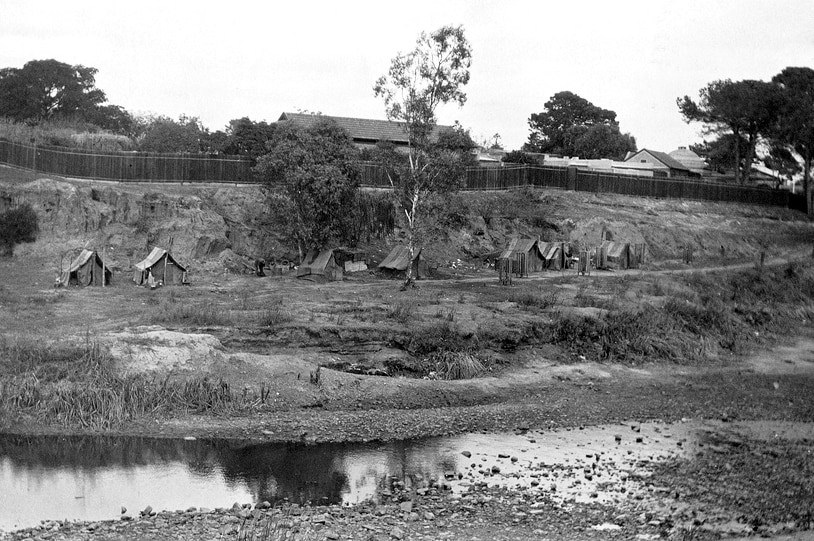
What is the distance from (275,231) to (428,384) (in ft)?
63.0

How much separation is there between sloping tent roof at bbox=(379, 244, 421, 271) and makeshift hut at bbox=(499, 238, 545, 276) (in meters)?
4.87

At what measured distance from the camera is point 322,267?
43.3m

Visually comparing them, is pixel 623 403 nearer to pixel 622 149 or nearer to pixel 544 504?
pixel 544 504

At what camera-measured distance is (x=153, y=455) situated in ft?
75.6

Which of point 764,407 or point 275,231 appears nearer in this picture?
point 764,407

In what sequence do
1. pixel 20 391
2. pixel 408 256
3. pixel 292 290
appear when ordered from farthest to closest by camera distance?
pixel 408 256
pixel 292 290
pixel 20 391

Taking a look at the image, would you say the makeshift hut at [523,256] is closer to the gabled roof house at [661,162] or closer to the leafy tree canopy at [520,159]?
the leafy tree canopy at [520,159]

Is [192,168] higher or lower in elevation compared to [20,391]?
higher

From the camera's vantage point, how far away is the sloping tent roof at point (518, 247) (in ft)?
159

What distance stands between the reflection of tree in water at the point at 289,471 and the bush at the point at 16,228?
23885 mm

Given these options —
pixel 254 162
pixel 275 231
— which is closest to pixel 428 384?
pixel 275 231

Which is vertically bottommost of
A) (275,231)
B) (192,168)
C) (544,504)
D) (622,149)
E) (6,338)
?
(544,504)

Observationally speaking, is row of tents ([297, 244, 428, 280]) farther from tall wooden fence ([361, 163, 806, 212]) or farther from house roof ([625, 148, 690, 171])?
house roof ([625, 148, 690, 171])

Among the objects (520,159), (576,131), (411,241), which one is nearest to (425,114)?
(411,241)
